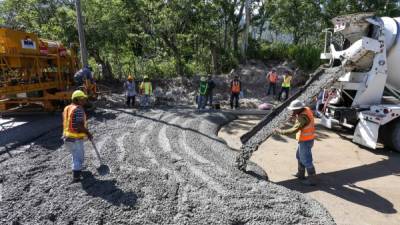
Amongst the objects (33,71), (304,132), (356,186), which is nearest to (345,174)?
(356,186)

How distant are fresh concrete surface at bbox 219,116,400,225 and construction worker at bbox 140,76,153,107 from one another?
4535 mm

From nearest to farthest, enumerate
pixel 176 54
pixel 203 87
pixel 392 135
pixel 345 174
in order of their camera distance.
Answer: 1. pixel 345 174
2. pixel 392 135
3. pixel 203 87
4. pixel 176 54

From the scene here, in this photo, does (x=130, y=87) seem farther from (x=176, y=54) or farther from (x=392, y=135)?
(x=392, y=135)

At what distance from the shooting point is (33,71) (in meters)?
9.89

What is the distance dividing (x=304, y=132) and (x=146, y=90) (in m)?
7.83

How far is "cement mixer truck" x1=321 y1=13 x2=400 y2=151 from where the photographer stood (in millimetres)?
6797

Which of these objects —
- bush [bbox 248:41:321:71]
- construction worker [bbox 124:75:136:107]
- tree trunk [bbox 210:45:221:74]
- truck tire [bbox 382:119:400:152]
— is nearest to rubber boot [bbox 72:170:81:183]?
truck tire [bbox 382:119:400:152]

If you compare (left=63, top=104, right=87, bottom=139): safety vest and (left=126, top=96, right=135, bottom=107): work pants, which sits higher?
(left=63, top=104, right=87, bottom=139): safety vest

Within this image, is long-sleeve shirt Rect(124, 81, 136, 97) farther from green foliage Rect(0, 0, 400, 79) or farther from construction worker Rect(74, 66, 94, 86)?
green foliage Rect(0, 0, 400, 79)

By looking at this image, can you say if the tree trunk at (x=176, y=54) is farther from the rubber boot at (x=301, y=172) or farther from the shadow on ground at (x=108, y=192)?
the shadow on ground at (x=108, y=192)

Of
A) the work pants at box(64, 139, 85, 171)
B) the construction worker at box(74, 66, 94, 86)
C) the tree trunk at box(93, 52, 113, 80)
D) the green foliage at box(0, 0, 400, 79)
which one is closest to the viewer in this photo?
the work pants at box(64, 139, 85, 171)

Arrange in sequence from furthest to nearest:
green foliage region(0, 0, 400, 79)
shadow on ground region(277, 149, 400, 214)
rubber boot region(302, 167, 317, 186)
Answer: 1. green foliage region(0, 0, 400, 79)
2. rubber boot region(302, 167, 317, 186)
3. shadow on ground region(277, 149, 400, 214)

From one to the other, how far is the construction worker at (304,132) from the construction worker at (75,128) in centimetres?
332

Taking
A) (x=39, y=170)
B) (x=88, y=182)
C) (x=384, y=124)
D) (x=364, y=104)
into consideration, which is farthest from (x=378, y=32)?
(x=39, y=170)
